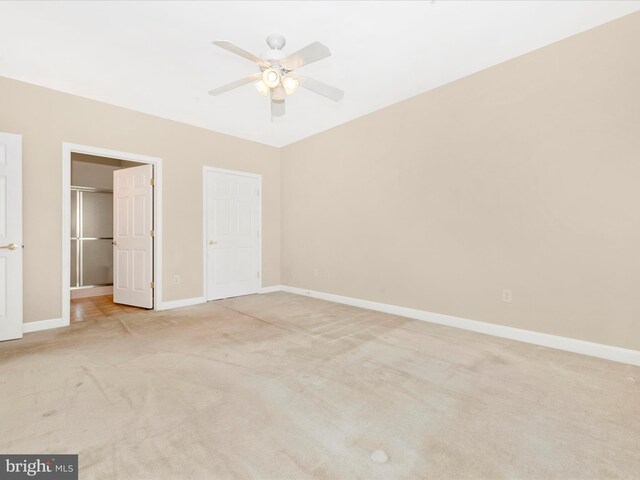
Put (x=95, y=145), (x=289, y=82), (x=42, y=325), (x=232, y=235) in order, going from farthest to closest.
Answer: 1. (x=232, y=235)
2. (x=95, y=145)
3. (x=42, y=325)
4. (x=289, y=82)

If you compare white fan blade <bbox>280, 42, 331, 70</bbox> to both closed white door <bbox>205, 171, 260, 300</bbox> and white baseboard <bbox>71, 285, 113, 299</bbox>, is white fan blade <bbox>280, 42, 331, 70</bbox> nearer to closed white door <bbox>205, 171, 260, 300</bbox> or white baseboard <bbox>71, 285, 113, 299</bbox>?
closed white door <bbox>205, 171, 260, 300</bbox>

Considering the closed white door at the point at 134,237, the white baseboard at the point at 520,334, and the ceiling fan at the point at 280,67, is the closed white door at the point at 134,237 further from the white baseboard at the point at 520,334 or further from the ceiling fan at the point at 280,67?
the white baseboard at the point at 520,334

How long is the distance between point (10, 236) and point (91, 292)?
296 cm

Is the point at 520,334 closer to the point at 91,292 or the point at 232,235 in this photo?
the point at 232,235

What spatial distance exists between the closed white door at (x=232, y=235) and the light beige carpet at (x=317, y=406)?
6.11 ft

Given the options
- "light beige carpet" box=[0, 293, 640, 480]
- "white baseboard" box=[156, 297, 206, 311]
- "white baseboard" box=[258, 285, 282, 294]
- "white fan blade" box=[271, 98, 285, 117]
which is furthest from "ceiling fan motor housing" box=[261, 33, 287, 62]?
"white baseboard" box=[258, 285, 282, 294]

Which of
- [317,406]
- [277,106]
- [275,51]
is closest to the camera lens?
[317,406]

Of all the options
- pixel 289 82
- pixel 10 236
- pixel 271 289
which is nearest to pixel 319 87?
pixel 289 82

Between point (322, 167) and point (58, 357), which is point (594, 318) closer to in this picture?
point (322, 167)

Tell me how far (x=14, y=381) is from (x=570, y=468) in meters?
3.56

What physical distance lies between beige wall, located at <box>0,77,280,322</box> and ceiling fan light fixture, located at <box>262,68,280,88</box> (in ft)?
8.52

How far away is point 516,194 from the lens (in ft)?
9.92

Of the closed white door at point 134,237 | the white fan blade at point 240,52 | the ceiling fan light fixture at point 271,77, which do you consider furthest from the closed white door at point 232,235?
the white fan blade at point 240,52

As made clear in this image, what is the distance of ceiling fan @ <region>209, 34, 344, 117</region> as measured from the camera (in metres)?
2.20
